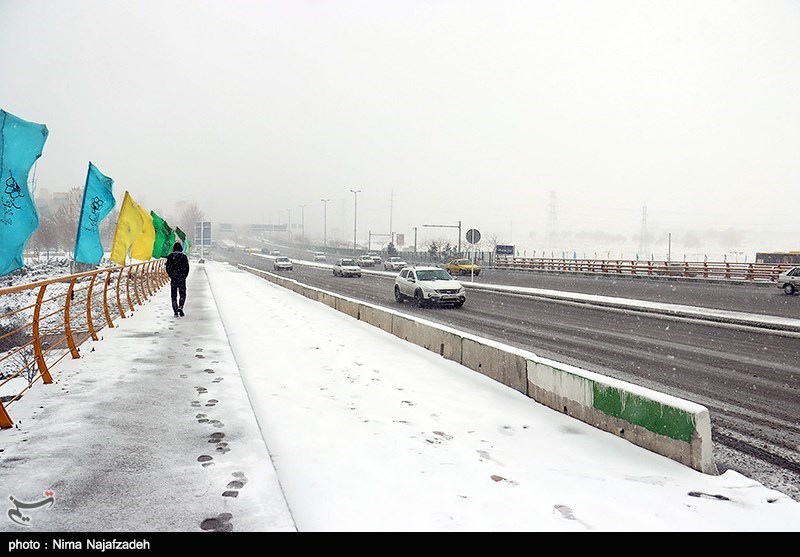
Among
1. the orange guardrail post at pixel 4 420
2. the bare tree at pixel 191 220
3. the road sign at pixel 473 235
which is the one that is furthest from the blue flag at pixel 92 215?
the bare tree at pixel 191 220

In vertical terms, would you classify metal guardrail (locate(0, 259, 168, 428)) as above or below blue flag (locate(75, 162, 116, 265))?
below

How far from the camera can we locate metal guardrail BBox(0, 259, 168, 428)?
6297 millimetres

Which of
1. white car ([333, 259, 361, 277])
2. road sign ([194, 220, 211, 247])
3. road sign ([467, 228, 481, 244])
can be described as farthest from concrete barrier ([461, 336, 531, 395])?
road sign ([194, 220, 211, 247])

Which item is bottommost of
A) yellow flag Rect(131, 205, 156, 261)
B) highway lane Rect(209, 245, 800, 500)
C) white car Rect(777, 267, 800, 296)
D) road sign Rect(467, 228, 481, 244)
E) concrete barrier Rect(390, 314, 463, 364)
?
highway lane Rect(209, 245, 800, 500)

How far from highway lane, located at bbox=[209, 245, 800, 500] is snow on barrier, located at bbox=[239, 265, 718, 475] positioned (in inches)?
15.5

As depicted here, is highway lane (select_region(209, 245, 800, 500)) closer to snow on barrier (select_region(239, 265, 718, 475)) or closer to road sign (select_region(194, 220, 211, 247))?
snow on barrier (select_region(239, 265, 718, 475))

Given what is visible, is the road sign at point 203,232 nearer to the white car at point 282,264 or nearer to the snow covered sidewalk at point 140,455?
the white car at point 282,264

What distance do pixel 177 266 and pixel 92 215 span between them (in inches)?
104

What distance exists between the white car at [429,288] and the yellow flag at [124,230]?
1022 centimetres

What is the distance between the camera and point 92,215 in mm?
10945

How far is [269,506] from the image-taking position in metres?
3.33

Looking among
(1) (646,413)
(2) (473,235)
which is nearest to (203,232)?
(2) (473,235)

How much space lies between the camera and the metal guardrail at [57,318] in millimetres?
6297
